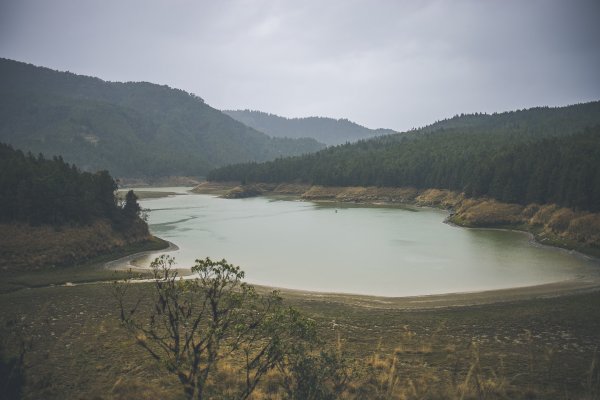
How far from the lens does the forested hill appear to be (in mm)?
70125

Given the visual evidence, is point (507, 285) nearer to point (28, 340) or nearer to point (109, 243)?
point (28, 340)

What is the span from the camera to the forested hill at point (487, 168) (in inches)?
2761

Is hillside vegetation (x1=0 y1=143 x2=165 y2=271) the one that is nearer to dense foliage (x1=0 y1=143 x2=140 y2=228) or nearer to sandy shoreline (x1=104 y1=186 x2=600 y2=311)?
dense foliage (x1=0 y1=143 x2=140 y2=228)

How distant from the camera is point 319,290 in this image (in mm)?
38344

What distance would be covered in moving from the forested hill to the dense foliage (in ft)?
221

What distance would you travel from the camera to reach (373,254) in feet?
181

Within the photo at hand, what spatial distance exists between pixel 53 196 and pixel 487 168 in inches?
3376

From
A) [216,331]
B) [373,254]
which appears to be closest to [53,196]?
[373,254]

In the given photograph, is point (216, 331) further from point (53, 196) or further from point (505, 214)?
point (505, 214)

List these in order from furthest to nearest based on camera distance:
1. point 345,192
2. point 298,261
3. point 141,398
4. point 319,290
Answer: point 345,192 < point 298,261 < point 319,290 < point 141,398

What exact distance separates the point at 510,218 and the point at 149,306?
67.0m

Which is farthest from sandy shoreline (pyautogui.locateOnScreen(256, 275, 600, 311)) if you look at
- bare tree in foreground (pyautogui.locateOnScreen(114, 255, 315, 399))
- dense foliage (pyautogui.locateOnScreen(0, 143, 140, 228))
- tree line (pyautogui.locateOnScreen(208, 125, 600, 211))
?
tree line (pyautogui.locateOnScreen(208, 125, 600, 211))

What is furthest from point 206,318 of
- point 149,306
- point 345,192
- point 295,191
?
point 295,191

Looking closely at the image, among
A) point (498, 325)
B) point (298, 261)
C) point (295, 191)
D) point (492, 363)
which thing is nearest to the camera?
point (492, 363)
